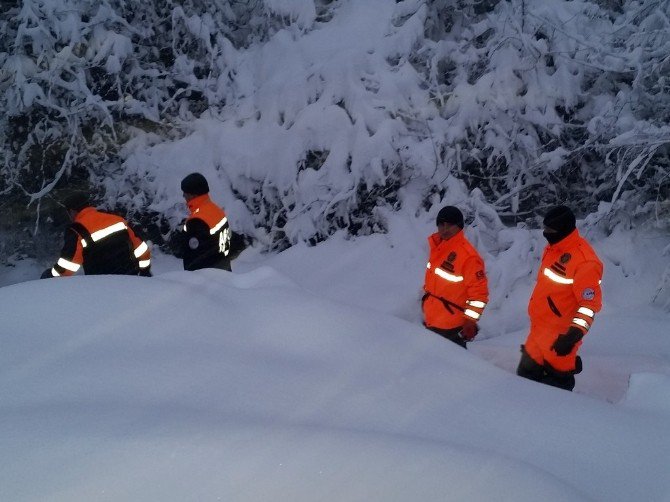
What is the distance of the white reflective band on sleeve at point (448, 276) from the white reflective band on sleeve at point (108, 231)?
268 cm

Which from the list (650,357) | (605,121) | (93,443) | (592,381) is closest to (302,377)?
(93,443)

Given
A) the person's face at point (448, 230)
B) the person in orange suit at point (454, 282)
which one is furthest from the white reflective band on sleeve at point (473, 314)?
the person's face at point (448, 230)

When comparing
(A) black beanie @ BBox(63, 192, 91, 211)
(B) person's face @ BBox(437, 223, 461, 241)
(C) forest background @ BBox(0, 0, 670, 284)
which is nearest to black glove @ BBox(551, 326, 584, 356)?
(B) person's face @ BBox(437, 223, 461, 241)

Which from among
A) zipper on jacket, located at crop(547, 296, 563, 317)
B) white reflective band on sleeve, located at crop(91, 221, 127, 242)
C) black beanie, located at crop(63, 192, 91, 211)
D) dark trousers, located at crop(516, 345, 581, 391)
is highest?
black beanie, located at crop(63, 192, 91, 211)

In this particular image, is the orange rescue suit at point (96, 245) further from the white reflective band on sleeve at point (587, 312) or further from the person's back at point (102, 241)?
the white reflective band on sleeve at point (587, 312)

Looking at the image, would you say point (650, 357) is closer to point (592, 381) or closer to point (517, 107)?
point (592, 381)

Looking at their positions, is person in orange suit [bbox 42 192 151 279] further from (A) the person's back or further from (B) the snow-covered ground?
(B) the snow-covered ground

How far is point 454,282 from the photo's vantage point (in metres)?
4.22

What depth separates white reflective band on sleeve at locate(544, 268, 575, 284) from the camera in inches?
141

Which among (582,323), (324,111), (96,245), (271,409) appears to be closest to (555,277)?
(582,323)

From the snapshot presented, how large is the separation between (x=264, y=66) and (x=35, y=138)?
3862 mm

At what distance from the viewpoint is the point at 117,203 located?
342 inches

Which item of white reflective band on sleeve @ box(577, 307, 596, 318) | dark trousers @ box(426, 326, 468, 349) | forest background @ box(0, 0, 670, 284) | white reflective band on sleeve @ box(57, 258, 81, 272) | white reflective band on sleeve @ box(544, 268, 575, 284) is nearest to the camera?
white reflective band on sleeve @ box(577, 307, 596, 318)

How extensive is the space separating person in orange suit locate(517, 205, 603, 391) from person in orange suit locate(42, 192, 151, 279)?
3348mm
